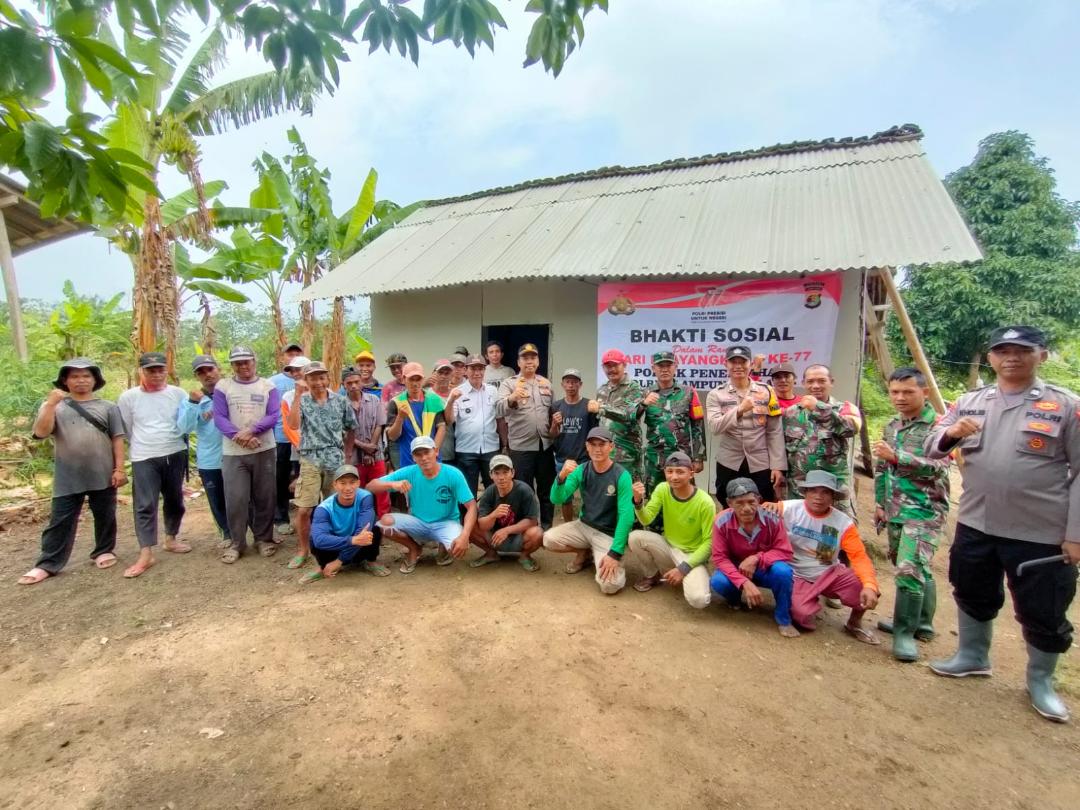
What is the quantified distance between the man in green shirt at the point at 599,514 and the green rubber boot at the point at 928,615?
1.83 meters

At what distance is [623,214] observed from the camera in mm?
6461

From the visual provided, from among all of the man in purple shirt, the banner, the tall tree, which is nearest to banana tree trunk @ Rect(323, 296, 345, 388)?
the man in purple shirt

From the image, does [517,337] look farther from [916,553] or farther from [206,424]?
[916,553]

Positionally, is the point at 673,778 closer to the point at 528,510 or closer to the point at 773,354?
the point at 528,510

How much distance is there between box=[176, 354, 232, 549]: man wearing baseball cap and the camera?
447cm

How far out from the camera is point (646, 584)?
13.0 feet

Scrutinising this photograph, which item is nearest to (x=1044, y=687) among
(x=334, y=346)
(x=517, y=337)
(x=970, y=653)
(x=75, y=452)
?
(x=970, y=653)

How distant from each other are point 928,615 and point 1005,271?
15.1 metres

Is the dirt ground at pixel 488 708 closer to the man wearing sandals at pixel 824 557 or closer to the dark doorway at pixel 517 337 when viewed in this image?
the man wearing sandals at pixel 824 557

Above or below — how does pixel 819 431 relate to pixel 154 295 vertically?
below

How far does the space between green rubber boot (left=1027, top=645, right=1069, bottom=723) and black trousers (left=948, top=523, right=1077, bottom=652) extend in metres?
0.08

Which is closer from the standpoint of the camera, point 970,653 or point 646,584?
point 970,653

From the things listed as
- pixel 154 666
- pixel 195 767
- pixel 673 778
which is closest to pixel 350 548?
pixel 154 666

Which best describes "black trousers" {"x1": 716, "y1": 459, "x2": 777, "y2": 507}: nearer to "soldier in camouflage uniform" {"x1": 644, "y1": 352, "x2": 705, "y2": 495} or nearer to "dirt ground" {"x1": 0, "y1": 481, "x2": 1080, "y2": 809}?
"soldier in camouflage uniform" {"x1": 644, "y1": 352, "x2": 705, "y2": 495}
